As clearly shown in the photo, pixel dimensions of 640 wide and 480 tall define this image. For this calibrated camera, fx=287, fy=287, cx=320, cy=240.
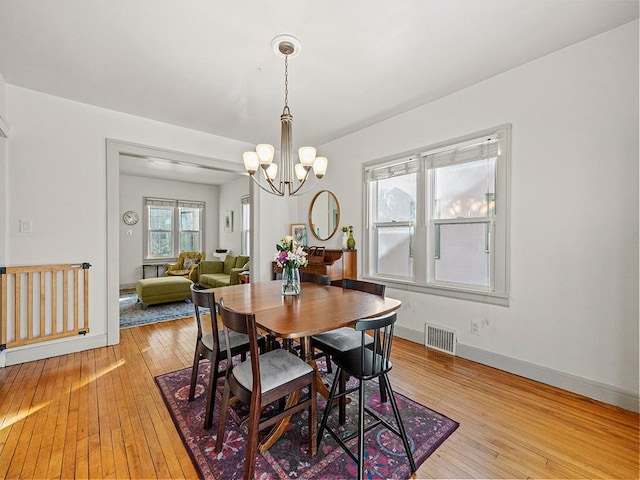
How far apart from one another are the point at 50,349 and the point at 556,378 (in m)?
4.81

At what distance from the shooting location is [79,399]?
7.30 feet

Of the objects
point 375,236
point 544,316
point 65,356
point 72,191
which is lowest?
point 65,356

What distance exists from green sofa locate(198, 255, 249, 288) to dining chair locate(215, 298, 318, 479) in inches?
157

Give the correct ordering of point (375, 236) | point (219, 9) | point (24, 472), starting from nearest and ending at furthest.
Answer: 1. point (24, 472)
2. point (219, 9)
3. point (375, 236)

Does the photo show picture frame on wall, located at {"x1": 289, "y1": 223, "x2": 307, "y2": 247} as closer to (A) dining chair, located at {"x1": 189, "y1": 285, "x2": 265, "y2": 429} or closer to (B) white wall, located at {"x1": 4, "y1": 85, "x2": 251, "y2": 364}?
(B) white wall, located at {"x1": 4, "y1": 85, "x2": 251, "y2": 364}

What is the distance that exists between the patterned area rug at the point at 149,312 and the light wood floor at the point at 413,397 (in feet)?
4.57

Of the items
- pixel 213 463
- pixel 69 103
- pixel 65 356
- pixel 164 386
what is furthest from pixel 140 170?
pixel 213 463

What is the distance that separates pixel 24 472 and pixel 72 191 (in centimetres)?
265

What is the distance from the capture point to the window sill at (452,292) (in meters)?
2.69

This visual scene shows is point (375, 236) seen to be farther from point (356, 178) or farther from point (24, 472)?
point (24, 472)

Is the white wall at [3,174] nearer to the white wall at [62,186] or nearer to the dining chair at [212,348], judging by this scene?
the white wall at [62,186]

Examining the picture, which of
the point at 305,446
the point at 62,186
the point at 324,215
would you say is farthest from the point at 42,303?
the point at 324,215

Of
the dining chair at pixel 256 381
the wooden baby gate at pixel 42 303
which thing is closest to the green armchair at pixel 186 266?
the wooden baby gate at pixel 42 303

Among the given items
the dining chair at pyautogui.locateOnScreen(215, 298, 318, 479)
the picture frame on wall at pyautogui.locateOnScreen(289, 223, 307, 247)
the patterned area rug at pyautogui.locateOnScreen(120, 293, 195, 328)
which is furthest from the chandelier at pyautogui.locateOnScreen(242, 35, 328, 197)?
the patterned area rug at pyautogui.locateOnScreen(120, 293, 195, 328)
